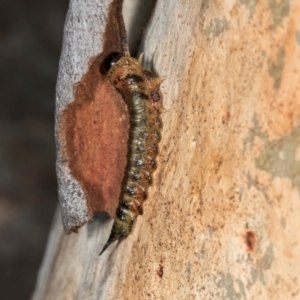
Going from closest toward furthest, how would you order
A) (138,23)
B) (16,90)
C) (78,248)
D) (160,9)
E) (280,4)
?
1. (280,4)
2. (160,9)
3. (138,23)
4. (78,248)
5. (16,90)

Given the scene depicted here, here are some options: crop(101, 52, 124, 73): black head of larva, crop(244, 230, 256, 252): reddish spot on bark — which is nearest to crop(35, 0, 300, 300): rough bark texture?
crop(244, 230, 256, 252): reddish spot on bark

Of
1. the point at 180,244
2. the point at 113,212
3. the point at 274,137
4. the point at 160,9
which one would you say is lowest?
the point at 113,212

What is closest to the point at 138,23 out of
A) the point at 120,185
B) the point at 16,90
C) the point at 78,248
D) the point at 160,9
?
the point at 160,9

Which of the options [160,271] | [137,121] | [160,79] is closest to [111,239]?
[160,271]

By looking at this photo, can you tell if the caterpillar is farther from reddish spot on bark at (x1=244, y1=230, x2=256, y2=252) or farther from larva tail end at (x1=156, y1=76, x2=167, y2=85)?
reddish spot on bark at (x1=244, y1=230, x2=256, y2=252)

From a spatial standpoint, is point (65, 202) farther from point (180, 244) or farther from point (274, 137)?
point (274, 137)

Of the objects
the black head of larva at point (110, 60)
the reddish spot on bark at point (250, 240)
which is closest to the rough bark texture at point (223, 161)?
the reddish spot on bark at point (250, 240)

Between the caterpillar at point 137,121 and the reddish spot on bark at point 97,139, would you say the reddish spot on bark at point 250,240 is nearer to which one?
the caterpillar at point 137,121
